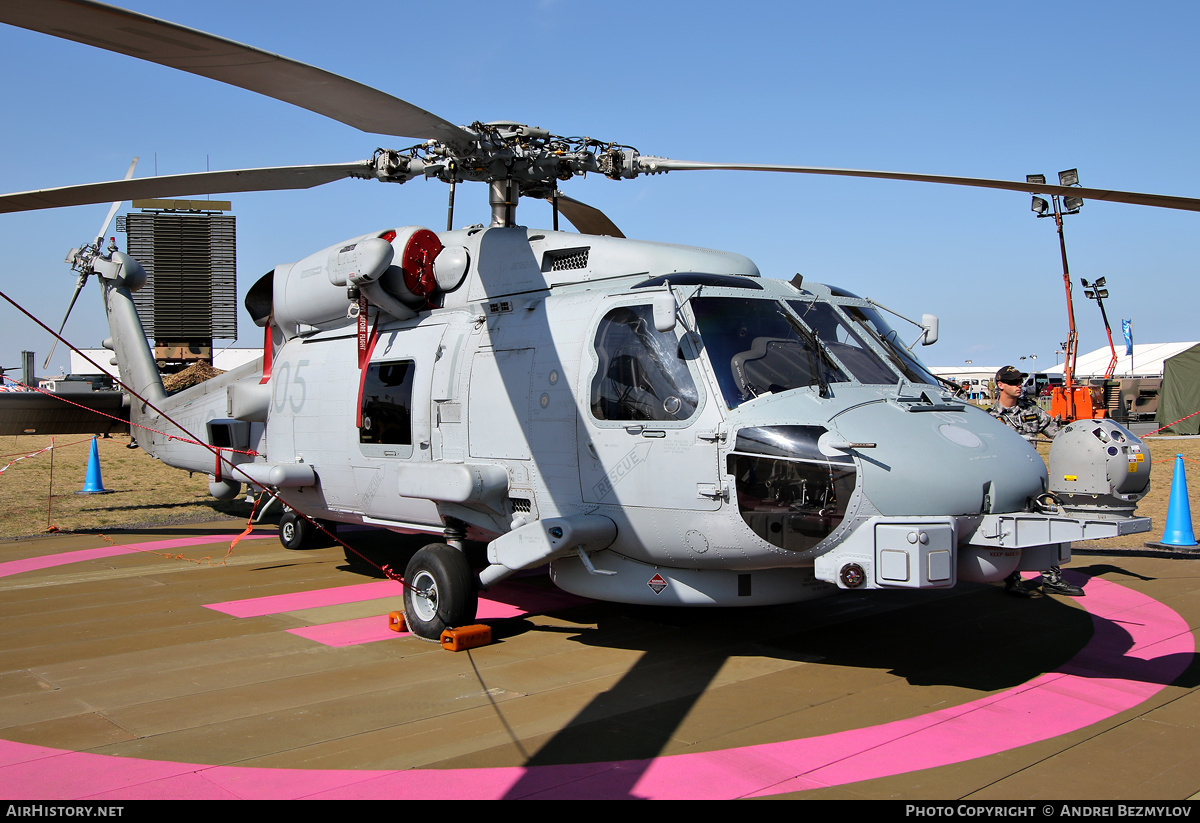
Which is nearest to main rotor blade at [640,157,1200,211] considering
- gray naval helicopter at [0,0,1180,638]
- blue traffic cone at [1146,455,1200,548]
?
gray naval helicopter at [0,0,1180,638]

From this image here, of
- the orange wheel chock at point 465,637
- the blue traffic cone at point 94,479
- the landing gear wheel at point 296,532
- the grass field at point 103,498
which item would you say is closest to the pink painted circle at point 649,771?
the orange wheel chock at point 465,637

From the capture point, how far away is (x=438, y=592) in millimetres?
7090

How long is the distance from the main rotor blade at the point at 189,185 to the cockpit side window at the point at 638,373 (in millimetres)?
2991

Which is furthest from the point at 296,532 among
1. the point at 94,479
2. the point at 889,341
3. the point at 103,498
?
the point at 94,479

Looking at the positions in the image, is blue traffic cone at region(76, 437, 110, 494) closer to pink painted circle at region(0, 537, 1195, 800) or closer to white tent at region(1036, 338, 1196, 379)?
pink painted circle at region(0, 537, 1195, 800)

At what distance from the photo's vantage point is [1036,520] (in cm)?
509

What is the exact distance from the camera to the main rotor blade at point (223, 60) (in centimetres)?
384

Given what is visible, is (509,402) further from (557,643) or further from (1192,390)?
(1192,390)

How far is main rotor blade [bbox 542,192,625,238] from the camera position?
9.41 m

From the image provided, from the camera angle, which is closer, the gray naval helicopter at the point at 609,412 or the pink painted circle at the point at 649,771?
the pink painted circle at the point at 649,771

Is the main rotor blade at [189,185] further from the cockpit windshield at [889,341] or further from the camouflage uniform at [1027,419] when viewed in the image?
the camouflage uniform at [1027,419]

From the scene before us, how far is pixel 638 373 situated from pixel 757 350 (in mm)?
856

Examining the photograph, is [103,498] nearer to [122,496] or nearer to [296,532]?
[122,496]

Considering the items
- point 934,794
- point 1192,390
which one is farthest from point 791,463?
point 1192,390
